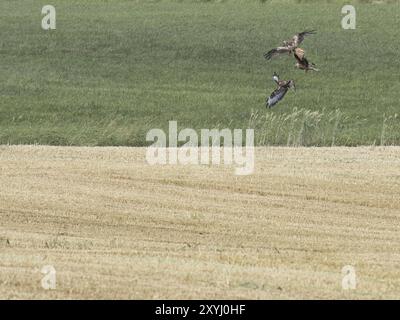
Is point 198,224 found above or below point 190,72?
below

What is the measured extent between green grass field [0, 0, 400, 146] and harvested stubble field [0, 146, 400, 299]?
4.21m

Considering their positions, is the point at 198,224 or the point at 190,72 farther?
the point at 190,72

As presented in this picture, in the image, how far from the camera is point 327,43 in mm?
42969

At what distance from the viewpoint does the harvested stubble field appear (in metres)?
13.6

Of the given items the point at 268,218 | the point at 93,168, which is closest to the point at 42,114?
the point at 93,168

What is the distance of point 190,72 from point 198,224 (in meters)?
20.4

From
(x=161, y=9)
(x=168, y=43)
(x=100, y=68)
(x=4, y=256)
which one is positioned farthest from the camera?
(x=161, y=9)

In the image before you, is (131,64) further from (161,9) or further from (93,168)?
(93,168)

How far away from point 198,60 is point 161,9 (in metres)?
9.09

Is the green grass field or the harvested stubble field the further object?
the green grass field

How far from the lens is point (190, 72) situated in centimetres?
3941

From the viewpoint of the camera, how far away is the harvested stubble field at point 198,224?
534 inches

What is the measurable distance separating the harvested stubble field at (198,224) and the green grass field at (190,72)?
4.21m

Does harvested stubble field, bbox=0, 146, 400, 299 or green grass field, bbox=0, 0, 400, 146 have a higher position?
green grass field, bbox=0, 0, 400, 146
